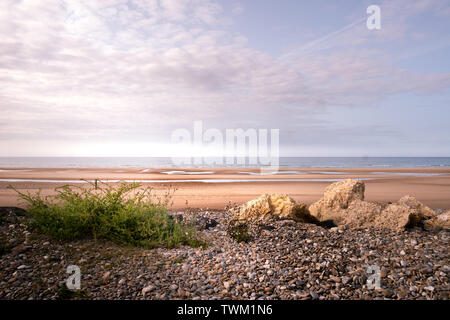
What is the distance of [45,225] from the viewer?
7.05 m

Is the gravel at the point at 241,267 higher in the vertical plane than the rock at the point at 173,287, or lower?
higher

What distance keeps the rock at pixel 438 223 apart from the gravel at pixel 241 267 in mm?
868

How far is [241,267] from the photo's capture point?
5641 mm

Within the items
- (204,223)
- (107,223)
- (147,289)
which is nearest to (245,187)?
(204,223)

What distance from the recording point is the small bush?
7.11 metres

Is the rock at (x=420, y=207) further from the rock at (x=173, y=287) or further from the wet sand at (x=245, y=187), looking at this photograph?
the rock at (x=173, y=287)

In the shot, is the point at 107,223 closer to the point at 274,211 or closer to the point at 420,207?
the point at 274,211

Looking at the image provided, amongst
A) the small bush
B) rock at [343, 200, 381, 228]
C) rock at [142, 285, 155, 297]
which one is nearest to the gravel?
rock at [142, 285, 155, 297]

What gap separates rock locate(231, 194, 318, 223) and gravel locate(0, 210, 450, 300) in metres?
1.71

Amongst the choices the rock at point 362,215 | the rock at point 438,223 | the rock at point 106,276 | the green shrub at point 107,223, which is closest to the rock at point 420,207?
the rock at point 438,223

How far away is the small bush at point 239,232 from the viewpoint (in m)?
7.11
